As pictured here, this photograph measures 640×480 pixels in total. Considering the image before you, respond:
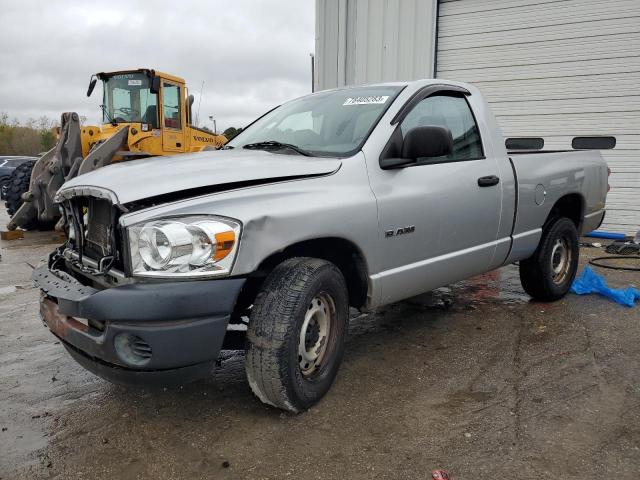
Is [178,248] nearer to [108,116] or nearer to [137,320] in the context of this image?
[137,320]

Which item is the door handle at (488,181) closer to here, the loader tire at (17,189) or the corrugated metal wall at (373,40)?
the corrugated metal wall at (373,40)

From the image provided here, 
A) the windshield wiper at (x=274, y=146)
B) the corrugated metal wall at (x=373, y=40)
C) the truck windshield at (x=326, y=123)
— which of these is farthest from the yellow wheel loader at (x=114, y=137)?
the windshield wiper at (x=274, y=146)

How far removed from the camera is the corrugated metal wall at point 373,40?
9.80 m

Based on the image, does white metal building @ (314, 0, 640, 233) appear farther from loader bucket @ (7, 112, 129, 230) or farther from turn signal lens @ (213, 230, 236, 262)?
turn signal lens @ (213, 230, 236, 262)

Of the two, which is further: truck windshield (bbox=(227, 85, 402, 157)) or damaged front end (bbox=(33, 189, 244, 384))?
truck windshield (bbox=(227, 85, 402, 157))

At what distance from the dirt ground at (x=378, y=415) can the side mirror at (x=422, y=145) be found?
1.32 metres

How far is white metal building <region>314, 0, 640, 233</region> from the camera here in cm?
868

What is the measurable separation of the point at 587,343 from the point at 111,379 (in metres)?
3.24

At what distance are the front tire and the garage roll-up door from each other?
25.0 ft

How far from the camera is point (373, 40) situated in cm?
1004

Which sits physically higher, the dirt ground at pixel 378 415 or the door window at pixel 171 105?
the door window at pixel 171 105

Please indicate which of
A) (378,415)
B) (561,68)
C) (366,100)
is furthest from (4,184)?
(378,415)

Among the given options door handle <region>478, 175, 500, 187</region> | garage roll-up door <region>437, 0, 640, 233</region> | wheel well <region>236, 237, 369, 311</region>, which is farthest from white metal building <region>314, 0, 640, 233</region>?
wheel well <region>236, 237, 369, 311</region>

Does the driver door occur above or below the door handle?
above
